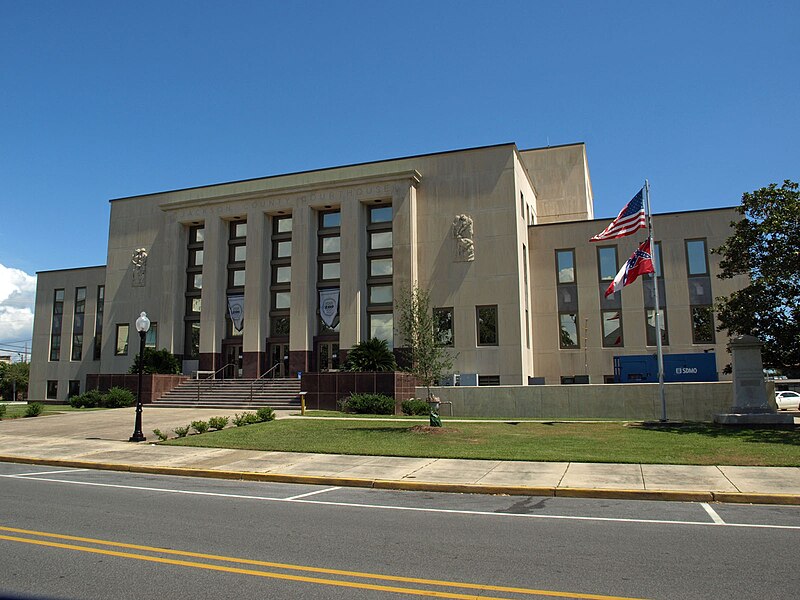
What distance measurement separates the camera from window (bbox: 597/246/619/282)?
4038cm

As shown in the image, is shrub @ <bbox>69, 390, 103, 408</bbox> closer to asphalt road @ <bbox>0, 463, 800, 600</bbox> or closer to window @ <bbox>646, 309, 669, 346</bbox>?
asphalt road @ <bbox>0, 463, 800, 600</bbox>

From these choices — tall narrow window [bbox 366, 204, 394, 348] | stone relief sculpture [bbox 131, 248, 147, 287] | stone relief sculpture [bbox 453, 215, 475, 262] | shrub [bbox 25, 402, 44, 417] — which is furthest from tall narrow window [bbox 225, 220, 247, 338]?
shrub [bbox 25, 402, 44, 417]

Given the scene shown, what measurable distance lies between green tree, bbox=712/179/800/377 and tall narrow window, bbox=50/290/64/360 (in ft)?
166

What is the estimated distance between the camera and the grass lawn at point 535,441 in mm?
15375

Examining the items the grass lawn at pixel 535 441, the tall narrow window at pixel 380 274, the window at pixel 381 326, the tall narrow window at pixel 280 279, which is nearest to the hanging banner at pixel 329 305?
the tall narrow window at pixel 380 274

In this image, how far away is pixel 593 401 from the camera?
96.5ft

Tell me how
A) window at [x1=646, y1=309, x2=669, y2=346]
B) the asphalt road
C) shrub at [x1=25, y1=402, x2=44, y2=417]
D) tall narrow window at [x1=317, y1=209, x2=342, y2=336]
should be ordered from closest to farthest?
the asphalt road < shrub at [x1=25, y1=402, x2=44, y2=417] < window at [x1=646, y1=309, x2=669, y2=346] < tall narrow window at [x1=317, y1=209, x2=342, y2=336]

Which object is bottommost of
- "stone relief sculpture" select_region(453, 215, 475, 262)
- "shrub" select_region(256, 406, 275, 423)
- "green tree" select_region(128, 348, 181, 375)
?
"shrub" select_region(256, 406, 275, 423)

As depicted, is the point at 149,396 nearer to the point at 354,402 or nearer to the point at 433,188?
the point at 354,402

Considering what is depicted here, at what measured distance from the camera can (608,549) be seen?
7.52 m

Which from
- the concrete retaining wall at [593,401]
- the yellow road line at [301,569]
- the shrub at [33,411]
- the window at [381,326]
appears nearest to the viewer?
the yellow road line at [301,569]

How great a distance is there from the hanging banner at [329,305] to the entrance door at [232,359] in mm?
6436

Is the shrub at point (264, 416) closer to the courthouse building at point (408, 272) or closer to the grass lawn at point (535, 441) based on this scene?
the grass lawn at point (535, 441)

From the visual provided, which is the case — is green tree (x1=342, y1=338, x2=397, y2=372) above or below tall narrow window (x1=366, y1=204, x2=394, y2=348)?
below
